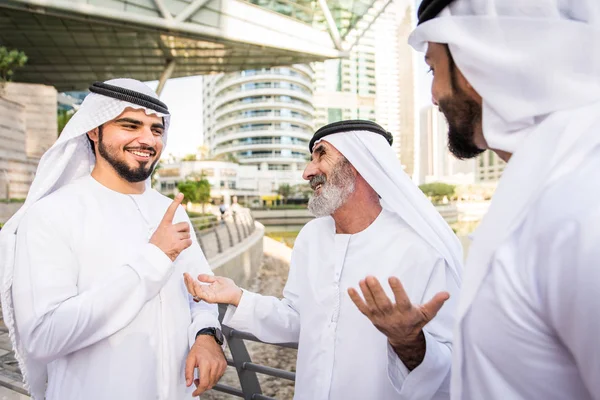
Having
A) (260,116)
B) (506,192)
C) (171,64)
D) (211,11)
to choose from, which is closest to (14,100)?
(171,64)

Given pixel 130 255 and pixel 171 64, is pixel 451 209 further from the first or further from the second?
pixel 130 255

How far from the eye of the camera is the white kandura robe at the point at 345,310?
189 centimetres

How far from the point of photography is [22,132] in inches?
730

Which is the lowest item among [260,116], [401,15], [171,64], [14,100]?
[14,100]

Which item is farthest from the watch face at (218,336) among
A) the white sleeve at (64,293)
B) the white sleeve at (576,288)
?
the white sleeve at (576,288)

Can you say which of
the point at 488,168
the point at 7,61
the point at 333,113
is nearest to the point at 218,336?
the point at 7,61

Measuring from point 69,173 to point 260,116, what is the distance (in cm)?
8722

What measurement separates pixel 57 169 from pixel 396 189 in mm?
1802

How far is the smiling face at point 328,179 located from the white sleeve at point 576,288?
4.93ft

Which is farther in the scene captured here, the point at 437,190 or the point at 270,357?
the point at 437,190

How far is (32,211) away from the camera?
193 centimetres

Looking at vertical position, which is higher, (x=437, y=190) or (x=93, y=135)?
(x=93, y=135)

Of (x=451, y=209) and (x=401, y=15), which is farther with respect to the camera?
(x=401, y=15)

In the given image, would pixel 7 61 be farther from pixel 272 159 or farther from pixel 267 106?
pixel 267 106
